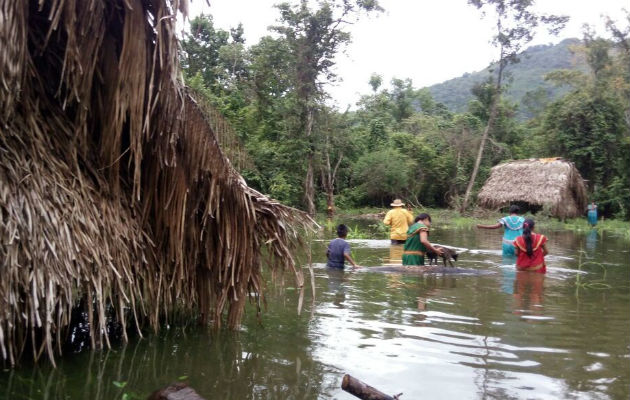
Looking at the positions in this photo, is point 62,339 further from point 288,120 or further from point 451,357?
point 288,120

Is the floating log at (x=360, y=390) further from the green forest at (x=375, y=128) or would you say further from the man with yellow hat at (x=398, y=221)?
the green forest at (x=375, y=128)

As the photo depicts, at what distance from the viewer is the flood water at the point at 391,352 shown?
458cm

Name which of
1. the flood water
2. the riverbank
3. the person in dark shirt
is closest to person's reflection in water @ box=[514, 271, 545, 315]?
the flood water

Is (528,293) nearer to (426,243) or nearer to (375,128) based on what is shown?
(426,243)

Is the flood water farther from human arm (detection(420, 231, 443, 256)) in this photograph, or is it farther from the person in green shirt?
the person in green shirt

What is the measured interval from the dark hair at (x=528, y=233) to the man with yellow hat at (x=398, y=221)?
3.90 m

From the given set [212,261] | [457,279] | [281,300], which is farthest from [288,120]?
[212,261]

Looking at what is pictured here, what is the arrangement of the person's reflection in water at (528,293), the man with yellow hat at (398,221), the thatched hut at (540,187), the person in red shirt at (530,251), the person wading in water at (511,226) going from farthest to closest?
the thatched hut at (540,187) → the man with yellow hat at (398,221) → the person wading in water at (511,226) → the person in red shirt at (530,251) → the person's reflection in water at (528,293)

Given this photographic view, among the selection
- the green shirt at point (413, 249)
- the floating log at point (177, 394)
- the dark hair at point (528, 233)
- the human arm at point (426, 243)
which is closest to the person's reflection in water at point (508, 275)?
the dark hair at point (528, 233)

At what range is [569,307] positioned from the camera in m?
7.94

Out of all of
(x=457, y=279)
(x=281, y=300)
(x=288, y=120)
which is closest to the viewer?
(x=281, y=300)

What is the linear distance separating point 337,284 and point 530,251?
3.59 metres

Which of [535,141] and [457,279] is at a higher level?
[535,141]

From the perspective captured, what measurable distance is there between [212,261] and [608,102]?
1098 inches
